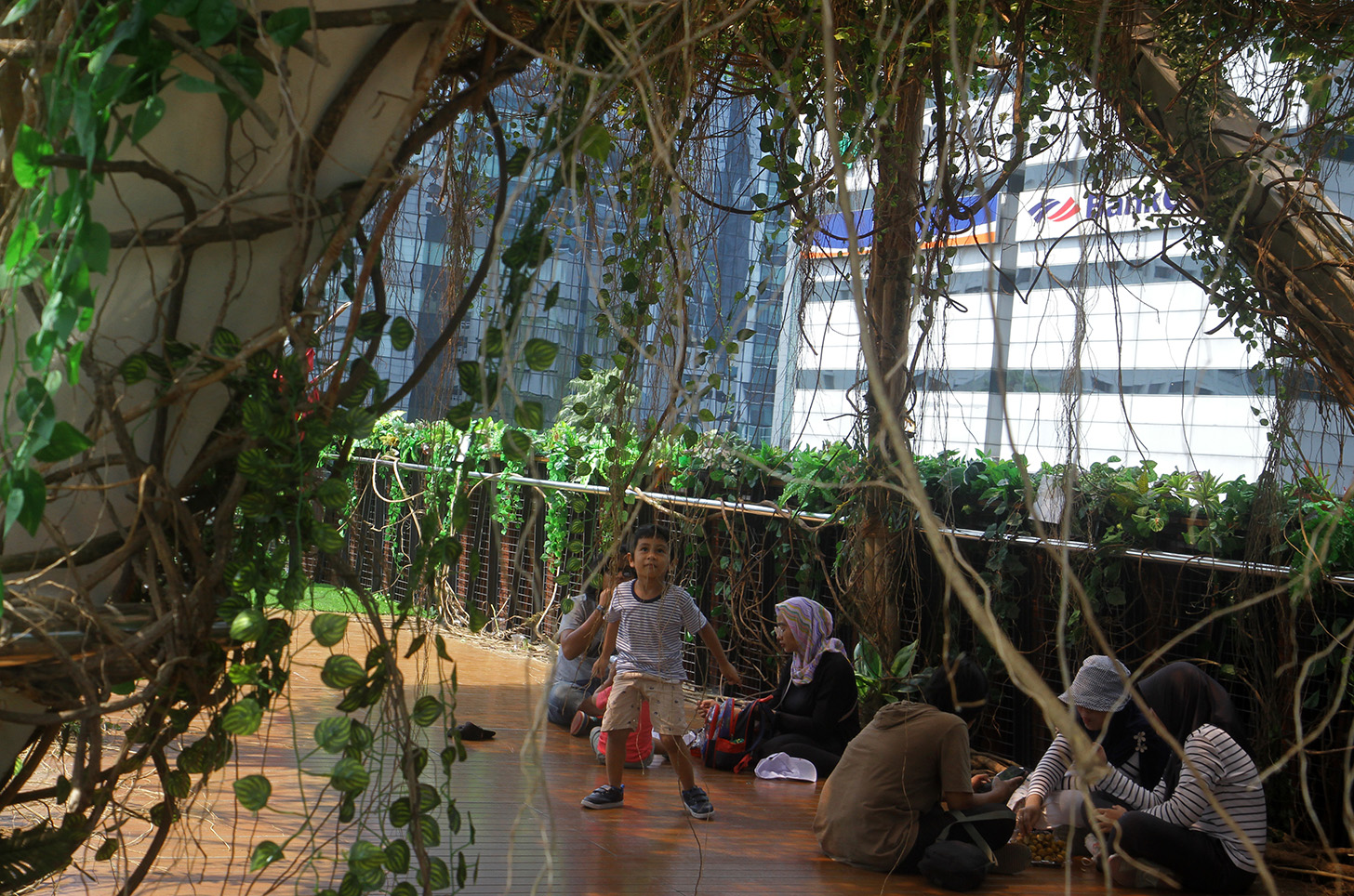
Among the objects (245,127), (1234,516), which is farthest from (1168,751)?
(245,127)

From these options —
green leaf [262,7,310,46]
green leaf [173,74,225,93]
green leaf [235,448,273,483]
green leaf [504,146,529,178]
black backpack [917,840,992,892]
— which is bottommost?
black backpack [917,840,992,892]

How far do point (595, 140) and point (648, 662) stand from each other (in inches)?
152

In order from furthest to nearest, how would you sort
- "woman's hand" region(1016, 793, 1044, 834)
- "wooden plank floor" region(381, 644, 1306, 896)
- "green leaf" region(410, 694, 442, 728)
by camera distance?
"woman's hand" region(1016, 793, 1044, 834), "wooden plank floor" region(381, 644, 1306, 896), "green leaf" region(410, 694, 442, 728)

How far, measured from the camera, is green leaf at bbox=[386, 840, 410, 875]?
1.31 m

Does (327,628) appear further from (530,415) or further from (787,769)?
(787,769)

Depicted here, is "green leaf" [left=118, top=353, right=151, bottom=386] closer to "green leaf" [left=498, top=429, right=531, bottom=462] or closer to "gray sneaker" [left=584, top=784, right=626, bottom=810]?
"green leaf" [left=498, top=429, right=531, bottom=462]

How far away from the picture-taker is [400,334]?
56.3 inches

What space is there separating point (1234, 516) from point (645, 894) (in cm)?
317

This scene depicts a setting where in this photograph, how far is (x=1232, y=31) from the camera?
360 centimetres

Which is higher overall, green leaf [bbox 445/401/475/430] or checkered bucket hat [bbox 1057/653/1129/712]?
green leaf [bbox 445/401/475/430]

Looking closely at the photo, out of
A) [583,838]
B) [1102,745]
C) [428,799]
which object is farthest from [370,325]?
[1102,745]

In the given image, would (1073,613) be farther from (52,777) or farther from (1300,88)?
(52,777)

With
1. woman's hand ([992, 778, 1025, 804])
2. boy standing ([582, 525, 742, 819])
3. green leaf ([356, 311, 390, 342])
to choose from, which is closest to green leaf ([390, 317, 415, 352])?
green leaf ([356, 311, 390, 342])

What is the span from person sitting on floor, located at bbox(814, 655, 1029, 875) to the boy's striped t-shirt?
3.32 ft
